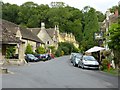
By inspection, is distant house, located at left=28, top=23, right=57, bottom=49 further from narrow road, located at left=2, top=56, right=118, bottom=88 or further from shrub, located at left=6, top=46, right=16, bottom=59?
narrow road, located at left=2, top=56, right=118, bottom=88

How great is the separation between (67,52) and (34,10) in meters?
25.2

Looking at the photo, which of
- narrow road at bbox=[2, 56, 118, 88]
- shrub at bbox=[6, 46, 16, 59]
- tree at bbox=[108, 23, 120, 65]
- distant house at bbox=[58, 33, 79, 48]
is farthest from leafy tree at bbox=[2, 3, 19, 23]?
narrow road at bbox=[2, 56, 118, 88]

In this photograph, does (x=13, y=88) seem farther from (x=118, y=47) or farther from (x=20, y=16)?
(x=20, y=16)

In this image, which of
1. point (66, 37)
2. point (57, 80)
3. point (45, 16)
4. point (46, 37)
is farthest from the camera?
point (66, 37)

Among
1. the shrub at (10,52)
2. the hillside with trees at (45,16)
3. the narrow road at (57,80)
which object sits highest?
the hillside with trees at (45,16)

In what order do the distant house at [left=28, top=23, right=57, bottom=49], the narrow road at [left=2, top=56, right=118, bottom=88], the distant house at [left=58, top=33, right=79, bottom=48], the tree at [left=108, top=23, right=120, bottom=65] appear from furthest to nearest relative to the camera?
the distant house at [left=58, top=33, right=79, bottom=48] → the distant house at [left=28, top=23, right=57, bottom=49] → the tree at [left=108, top=23, right=120, bottom=65] → the narrow road at [left=2, top=56, right=118, bottom=88]

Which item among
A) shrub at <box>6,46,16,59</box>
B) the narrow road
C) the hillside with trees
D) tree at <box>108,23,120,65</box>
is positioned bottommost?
the narrow road

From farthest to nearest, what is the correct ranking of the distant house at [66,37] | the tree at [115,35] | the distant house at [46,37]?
the distant house at [66,37], the distant house at [46,37], the tree at [115,35]

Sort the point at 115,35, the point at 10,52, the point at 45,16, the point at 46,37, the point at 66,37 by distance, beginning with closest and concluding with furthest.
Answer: the point at 115,35 → the point at 10,52 → the point at 46,37 → the point at 45,16 → the point at 66,37

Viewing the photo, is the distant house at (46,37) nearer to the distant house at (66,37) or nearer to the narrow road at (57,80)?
the distant house at (66,37)

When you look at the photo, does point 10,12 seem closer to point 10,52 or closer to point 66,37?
point 66,37

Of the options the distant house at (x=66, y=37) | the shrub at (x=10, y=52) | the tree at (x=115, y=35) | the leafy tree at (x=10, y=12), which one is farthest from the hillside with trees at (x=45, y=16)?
the tree at (x=115, y=35)

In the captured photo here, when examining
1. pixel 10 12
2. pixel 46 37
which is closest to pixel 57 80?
pixel 46 37

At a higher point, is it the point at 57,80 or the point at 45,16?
the point at 45,16
